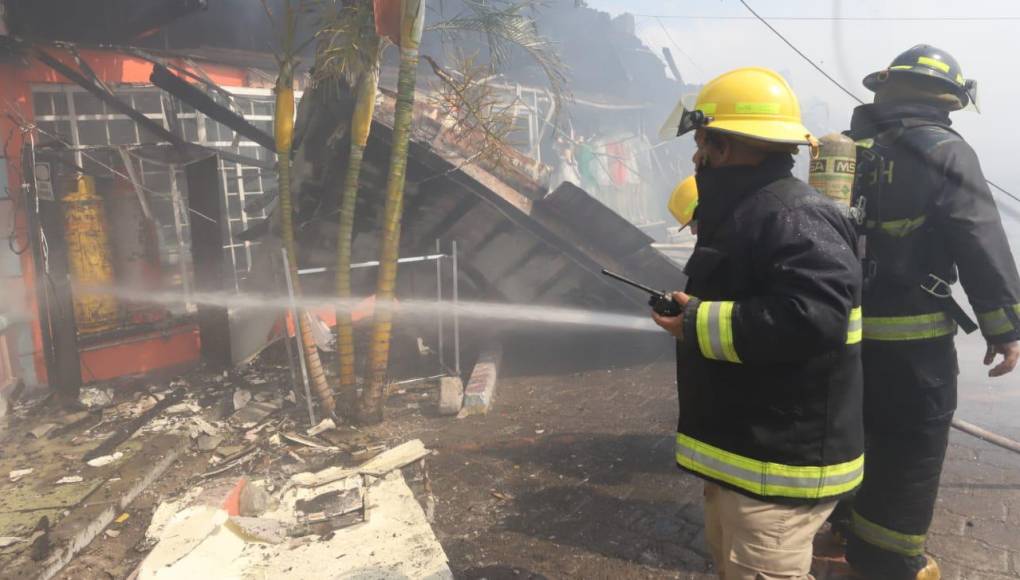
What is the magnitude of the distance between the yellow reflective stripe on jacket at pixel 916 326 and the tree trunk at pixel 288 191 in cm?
472

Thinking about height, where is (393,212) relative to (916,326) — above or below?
above

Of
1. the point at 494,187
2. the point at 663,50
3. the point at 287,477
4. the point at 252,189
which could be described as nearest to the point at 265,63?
the point at 252,189

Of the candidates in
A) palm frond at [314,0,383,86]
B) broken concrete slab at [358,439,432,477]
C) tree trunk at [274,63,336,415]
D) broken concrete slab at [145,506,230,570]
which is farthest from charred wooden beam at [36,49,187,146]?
broken concrete slab at [145,506,230,570]

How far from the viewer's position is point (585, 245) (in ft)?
24.3

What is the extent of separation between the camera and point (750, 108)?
2078 millimetres

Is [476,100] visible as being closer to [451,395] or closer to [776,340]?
[451,395]

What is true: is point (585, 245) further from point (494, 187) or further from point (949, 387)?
point (949, 387)

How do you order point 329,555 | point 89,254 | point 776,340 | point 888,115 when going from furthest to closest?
point 89,254
point 329,555
point 888,115
point 776,340

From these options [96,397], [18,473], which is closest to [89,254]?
[96,397]

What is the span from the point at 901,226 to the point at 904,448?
104 cm

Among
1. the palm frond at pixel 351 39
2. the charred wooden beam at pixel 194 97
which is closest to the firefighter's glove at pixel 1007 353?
the palm frond at pixel 351 39

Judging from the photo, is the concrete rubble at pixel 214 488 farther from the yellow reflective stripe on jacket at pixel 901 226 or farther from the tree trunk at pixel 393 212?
the yellow reflective stripe on jacket at pixel 901 226

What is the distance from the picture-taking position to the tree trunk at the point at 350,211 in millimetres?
5426

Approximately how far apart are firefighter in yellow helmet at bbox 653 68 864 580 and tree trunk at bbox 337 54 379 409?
392cm
